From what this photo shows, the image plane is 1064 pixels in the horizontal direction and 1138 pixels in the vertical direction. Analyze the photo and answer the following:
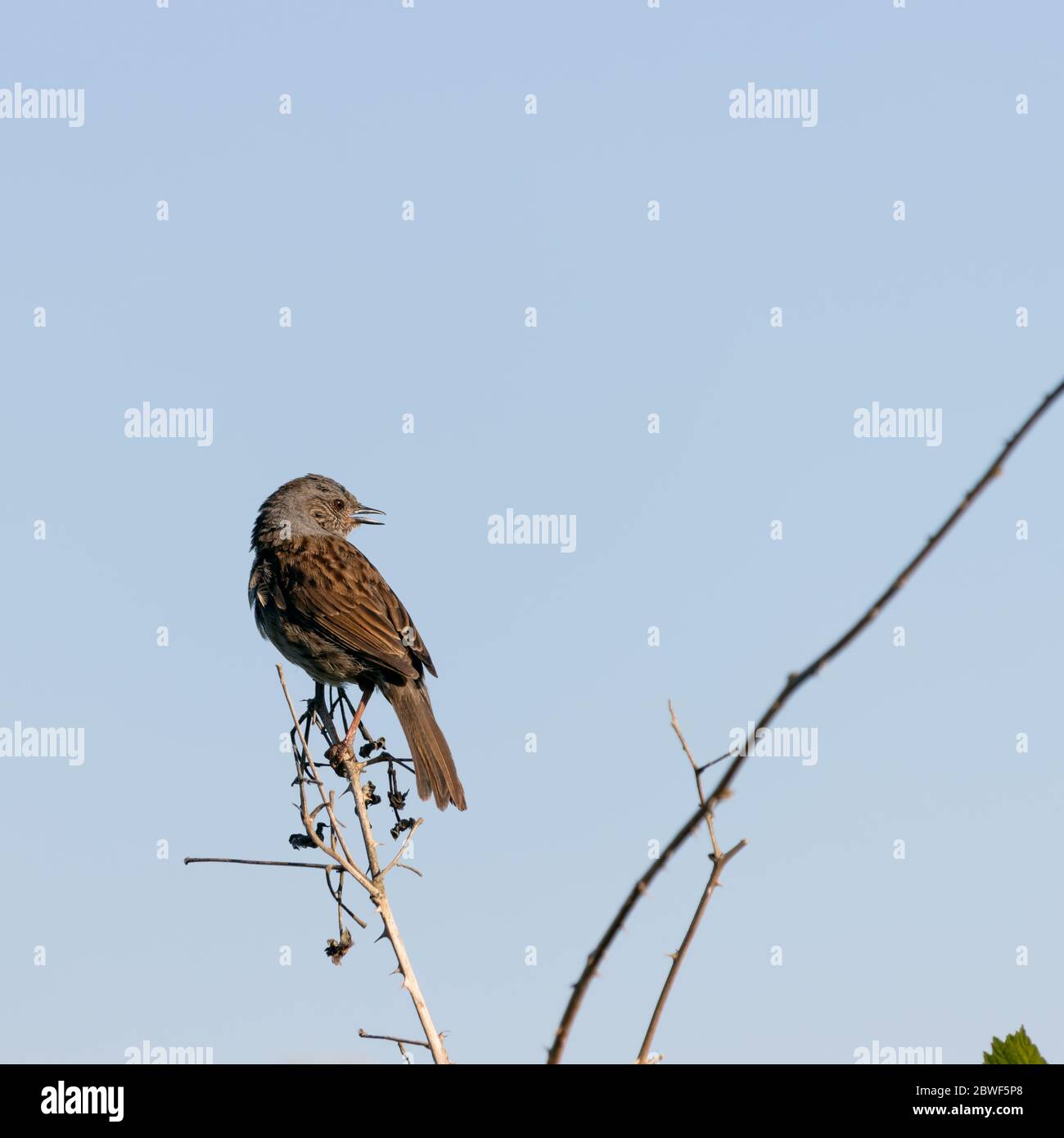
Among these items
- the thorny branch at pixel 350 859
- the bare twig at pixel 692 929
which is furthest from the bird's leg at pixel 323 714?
the bare twig at pixel 692 929

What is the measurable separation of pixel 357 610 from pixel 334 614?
132 millimetres

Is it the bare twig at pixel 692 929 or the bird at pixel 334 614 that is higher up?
the bird at pixel 334 614

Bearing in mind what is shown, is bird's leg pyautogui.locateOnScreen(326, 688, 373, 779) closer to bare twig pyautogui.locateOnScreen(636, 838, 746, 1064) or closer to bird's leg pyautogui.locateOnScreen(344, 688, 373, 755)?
bird's leg pyautogui.locateOnScreen(344, 688, 373, 755)

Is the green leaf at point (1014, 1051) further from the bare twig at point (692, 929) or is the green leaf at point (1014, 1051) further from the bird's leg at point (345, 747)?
the bird's leg at point (345, 747)

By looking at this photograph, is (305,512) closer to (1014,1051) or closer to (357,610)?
(357,610)

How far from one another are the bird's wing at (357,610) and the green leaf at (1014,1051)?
5.55 metres

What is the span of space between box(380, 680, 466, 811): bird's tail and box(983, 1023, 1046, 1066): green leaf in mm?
4612

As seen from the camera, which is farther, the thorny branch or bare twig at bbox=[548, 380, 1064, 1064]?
the thorny branch

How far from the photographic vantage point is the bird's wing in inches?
294

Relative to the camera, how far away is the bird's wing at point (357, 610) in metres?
7.46

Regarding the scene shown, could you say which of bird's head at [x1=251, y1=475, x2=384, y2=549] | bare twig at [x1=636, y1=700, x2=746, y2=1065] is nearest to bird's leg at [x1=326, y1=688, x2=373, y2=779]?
bird's head at [x1=251, y1=475, x2=384, y2=549]

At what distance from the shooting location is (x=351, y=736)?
23.5 feet
